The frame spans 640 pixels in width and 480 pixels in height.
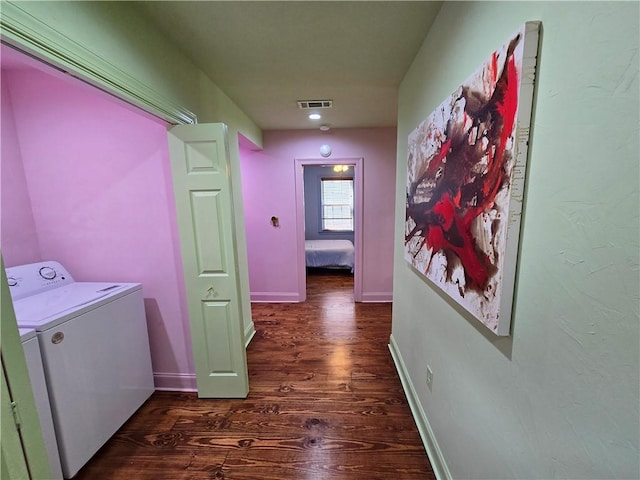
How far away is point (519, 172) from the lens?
74cm

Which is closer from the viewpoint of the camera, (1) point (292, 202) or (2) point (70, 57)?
(2) point (70, 57)

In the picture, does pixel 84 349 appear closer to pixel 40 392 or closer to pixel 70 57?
pixel 40 392

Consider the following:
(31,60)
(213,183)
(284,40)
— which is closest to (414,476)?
(213,183)

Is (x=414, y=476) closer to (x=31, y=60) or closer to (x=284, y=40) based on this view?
(x=31, y=60)

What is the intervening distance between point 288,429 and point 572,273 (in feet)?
5.97

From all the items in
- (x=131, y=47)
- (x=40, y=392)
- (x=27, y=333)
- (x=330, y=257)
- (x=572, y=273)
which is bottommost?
(x=330, y=257)

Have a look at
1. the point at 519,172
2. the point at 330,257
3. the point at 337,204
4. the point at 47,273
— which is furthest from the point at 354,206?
the point at 47,273

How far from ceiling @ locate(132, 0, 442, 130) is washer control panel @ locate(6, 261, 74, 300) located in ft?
5.68

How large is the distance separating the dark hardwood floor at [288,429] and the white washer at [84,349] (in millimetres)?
192

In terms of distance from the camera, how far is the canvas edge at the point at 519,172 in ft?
2.27

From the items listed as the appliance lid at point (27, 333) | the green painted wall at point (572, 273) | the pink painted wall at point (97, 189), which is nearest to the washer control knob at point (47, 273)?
the pink painted wall at point (97, 189)

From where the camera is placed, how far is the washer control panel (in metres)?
1.55

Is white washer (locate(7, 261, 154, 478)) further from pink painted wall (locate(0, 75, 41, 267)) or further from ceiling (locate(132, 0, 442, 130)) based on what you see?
ceiling (locate(132, 0, 442, 130))

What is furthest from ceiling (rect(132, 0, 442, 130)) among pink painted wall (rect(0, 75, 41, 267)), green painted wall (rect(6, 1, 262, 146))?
pink painted wall (rect(0, 75, 41, 267))
